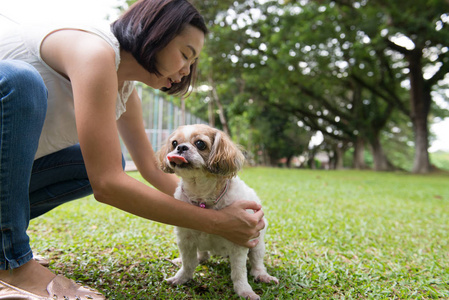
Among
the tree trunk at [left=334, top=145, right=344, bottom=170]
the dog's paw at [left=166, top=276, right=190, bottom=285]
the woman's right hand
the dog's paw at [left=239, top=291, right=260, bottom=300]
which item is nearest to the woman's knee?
the woman's right hand

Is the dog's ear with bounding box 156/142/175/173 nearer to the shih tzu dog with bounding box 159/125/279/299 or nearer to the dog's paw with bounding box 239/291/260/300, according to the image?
the shih tzu dog with bounding box 159/125/279/299

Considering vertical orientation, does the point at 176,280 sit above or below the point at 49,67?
below

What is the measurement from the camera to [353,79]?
1525cm

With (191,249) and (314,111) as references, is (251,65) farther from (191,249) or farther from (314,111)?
(191,249)

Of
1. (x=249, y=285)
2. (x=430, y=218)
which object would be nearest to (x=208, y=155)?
(x=249, y=285)

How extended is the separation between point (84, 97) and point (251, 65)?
1369cm

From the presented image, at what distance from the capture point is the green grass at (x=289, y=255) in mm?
1750

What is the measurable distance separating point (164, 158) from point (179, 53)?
0.65 metres

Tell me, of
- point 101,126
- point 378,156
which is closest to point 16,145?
point 101,126

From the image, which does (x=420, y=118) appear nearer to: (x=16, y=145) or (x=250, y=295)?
(x=250, y=295)

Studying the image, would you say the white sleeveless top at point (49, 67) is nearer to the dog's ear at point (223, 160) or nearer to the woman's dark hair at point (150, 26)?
the woman's dark hair at point (150, 26)

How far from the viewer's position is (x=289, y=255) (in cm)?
229

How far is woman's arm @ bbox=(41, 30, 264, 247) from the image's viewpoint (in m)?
1.19

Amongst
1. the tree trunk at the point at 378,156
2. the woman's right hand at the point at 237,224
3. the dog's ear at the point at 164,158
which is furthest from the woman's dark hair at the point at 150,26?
the tree trunk at the point at 378,156
